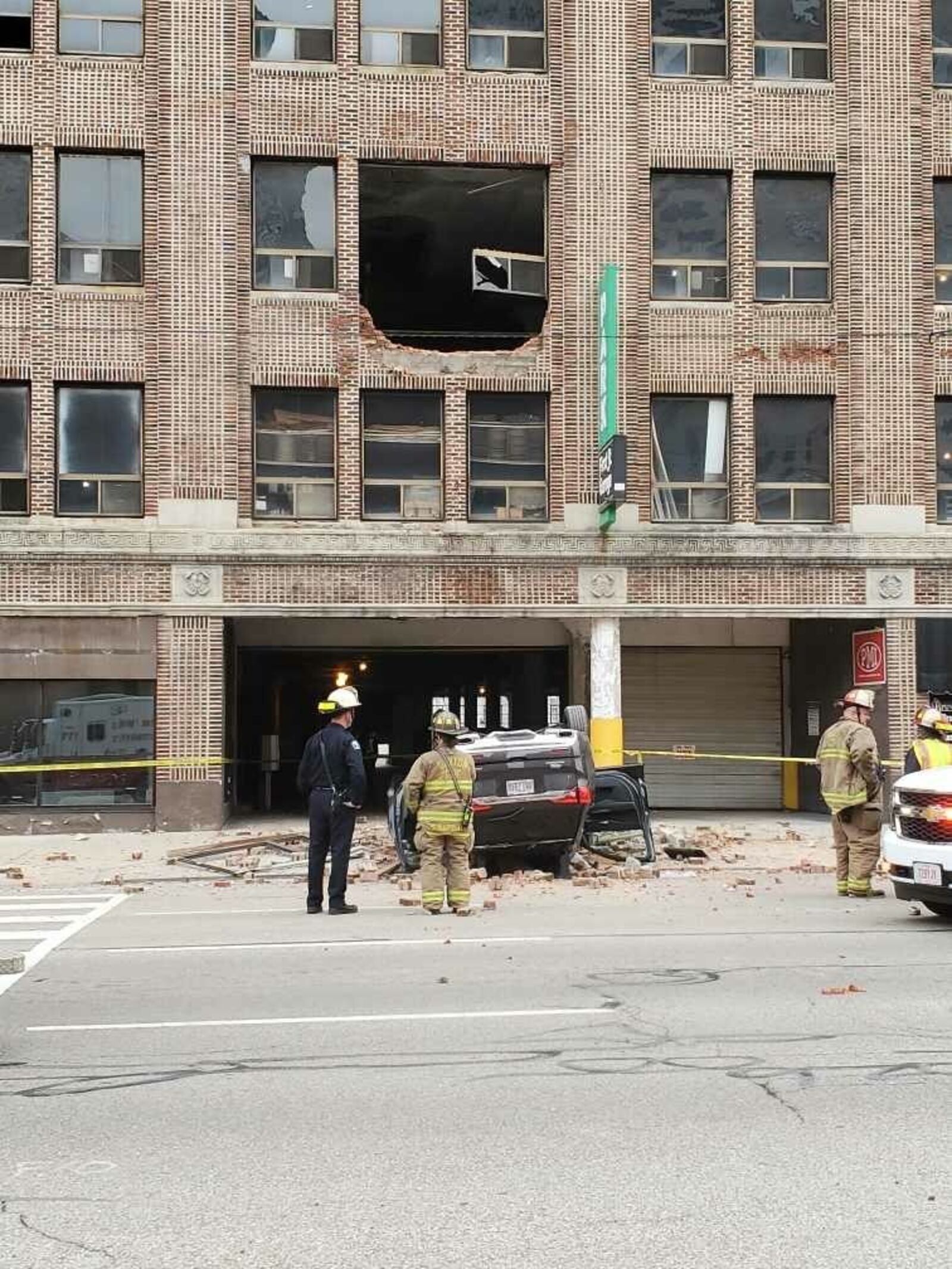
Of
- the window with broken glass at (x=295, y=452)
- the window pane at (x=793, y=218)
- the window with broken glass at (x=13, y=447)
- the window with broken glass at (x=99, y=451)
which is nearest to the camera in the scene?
the window with broken glass at (x=13, y=447)

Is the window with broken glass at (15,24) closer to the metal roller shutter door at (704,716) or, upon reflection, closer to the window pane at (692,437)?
the window pane at (692,437)

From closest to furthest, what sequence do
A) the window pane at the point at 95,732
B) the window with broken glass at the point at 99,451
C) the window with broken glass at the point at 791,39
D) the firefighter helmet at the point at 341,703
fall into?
the firefighter helmet at the point at 341,703 < the window pane at the point at 95,732 < the window with broken glass at the point at 99,451 < the window with broken glass at the point at 791,39

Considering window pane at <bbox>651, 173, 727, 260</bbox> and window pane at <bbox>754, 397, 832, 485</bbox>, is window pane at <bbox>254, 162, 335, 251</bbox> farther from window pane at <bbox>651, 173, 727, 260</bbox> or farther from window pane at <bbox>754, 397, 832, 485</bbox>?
window pane at <bbox>754, 397, 832, 485</bbox>

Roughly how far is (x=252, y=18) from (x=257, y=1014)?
18.8 metres

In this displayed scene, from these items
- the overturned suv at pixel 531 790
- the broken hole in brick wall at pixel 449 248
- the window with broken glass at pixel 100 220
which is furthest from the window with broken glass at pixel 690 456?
the overturned suv at pixel 531 790

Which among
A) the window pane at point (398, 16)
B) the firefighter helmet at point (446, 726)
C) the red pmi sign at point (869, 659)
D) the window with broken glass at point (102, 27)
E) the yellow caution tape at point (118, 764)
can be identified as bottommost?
the yellow caution tape at point (118, 764)

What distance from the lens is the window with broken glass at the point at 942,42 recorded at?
2462 cm

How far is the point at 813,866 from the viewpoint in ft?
58.9

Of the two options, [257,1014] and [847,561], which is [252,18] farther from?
[257,1014]

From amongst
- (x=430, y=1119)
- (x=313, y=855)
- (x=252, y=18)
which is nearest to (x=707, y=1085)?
(x=430, y=1119)

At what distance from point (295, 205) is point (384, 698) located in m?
8.80

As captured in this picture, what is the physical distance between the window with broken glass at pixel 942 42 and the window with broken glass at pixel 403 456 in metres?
9.82

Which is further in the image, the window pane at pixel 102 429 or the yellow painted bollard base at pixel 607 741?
the yellow painted bollard base at pixel 607 741

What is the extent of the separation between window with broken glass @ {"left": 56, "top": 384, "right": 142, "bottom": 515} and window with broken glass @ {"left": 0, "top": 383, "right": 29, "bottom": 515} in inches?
19.4
